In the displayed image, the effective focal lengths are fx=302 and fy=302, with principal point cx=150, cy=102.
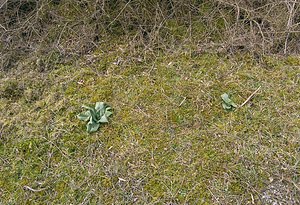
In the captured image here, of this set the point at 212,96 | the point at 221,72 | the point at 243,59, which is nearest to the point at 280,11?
the point at 243,59

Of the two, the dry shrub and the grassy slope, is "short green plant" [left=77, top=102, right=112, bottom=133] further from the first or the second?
the dry shrub

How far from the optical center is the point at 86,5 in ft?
8.82

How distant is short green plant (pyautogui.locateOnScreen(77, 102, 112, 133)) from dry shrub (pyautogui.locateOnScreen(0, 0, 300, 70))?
645mm

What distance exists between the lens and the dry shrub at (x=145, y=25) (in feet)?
8.05

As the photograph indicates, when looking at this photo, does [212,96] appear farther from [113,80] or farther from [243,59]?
[113,80]

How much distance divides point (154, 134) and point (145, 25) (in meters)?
1.11

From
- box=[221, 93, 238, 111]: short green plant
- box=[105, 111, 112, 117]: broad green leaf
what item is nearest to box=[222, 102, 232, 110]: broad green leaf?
box=[221, 93, 238, 111]: short green plant

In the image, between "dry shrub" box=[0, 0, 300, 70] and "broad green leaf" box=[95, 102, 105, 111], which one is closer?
"broad green leaf" box=[95, 102, 105, 111]

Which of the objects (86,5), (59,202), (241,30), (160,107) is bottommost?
(59,202)

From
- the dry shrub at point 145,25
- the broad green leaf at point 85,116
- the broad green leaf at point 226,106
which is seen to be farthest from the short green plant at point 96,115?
the broad green leaf at point 226,106

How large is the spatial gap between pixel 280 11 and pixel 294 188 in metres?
1.57

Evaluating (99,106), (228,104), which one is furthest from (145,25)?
(228,104)

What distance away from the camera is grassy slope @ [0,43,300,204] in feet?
5.49

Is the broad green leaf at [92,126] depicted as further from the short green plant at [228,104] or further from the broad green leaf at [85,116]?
the short green plant at [228,104]
